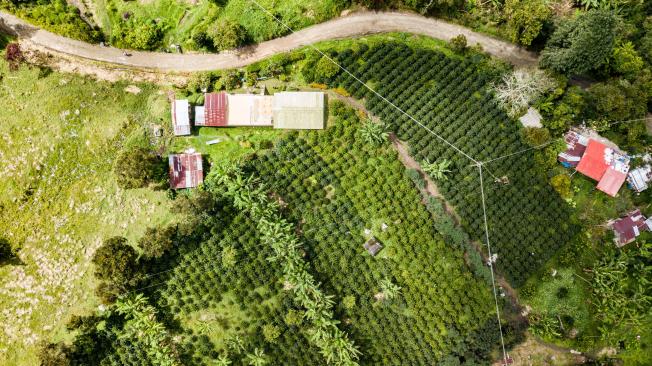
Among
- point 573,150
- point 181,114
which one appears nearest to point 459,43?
point 573,150

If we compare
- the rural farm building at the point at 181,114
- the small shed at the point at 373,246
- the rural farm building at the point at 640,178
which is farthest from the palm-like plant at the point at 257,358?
the rural farm building at the point at 640,178

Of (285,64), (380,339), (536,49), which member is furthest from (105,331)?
(536,49)

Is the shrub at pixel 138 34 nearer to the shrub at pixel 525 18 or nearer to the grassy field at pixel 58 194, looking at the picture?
the grassy field at pixel 58 194

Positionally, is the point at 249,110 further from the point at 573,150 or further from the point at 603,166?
the point at 603,166

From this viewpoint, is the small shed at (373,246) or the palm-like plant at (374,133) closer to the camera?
the small shed at (373,246)

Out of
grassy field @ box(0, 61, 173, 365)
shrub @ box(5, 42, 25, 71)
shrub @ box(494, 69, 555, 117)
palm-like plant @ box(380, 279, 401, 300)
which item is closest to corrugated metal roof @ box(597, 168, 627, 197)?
shrub @ box(494, 69, 555, 117)
